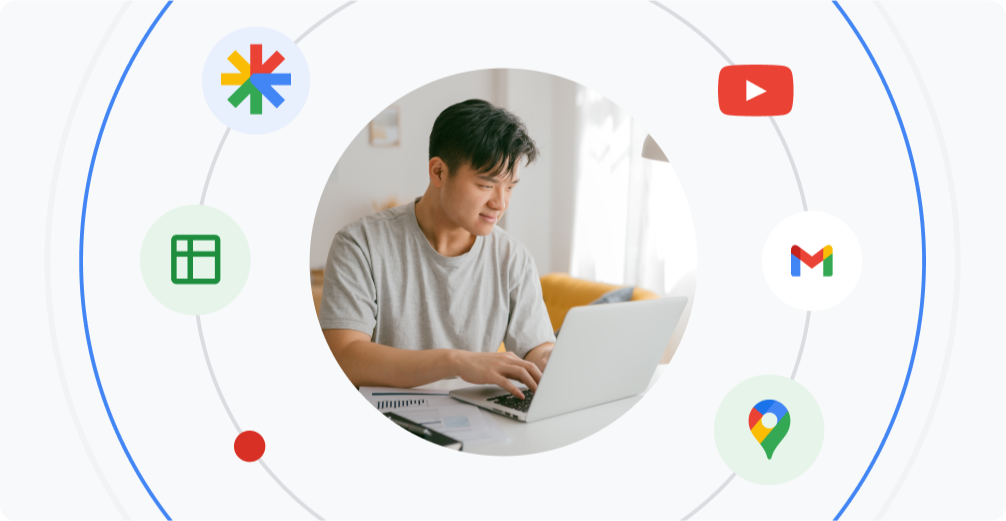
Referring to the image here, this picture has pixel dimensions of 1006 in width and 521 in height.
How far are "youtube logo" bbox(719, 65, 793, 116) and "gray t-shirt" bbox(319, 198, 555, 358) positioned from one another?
80cm

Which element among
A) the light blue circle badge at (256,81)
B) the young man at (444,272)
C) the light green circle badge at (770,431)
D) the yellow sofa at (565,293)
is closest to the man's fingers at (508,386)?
the young man at (444,272)

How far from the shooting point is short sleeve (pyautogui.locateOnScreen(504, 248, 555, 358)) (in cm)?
175

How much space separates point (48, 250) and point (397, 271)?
779 mm

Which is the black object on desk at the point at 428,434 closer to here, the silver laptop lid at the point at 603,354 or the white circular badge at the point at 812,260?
the silver laptop lid at the point at 603,354

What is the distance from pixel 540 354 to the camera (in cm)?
169

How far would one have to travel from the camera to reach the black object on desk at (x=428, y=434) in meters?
1.06

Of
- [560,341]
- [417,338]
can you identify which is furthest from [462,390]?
[417,338]

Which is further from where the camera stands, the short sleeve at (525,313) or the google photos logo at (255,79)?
the short sleeve at (525,313)

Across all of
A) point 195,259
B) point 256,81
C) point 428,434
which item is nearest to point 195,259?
point 195,259

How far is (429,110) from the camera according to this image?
14.9 feet

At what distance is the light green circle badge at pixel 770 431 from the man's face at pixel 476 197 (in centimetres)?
66

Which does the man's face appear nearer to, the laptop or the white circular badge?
the laptop

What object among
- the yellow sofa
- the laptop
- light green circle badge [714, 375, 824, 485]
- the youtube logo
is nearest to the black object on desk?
the laptop

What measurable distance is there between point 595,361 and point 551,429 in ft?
0.45
